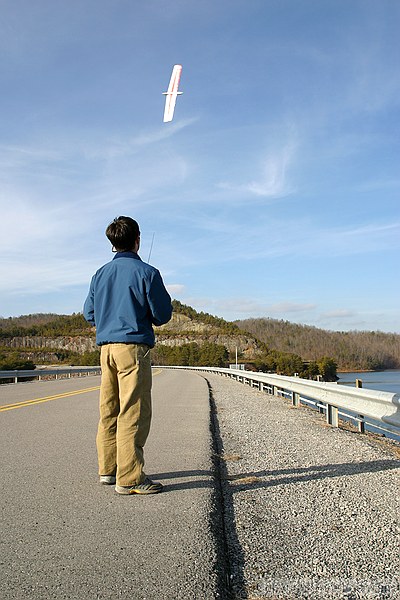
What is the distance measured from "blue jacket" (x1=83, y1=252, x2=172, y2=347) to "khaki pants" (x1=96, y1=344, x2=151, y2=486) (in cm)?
10

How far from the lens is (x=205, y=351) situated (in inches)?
5655

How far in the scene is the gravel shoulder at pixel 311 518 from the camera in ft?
9.30

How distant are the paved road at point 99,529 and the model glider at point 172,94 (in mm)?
6356

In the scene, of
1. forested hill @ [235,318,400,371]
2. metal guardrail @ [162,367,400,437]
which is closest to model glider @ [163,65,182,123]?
metal guardrail @ [162,367,400,437]

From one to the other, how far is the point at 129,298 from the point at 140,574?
7.44 feet

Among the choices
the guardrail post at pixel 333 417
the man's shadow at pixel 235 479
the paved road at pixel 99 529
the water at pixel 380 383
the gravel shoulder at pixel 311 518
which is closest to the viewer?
the paved road at pixel 99 529

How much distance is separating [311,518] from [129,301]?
210cm

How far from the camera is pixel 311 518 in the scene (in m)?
3.96

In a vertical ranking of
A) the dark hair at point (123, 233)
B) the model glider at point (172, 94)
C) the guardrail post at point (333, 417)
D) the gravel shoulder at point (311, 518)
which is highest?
the model glider at point (172, 94)

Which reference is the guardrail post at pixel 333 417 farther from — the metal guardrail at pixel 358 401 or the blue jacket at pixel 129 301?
the blue jacket at pixel 129 301

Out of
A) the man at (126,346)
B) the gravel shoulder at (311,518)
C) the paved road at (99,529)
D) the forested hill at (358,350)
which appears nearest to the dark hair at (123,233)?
the man at (126,346)

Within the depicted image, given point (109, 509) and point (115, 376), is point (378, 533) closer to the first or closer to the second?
point (109, 509)

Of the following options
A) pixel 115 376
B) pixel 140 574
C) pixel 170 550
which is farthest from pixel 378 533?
pixel 115 376

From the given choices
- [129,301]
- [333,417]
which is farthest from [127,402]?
[333,417]
